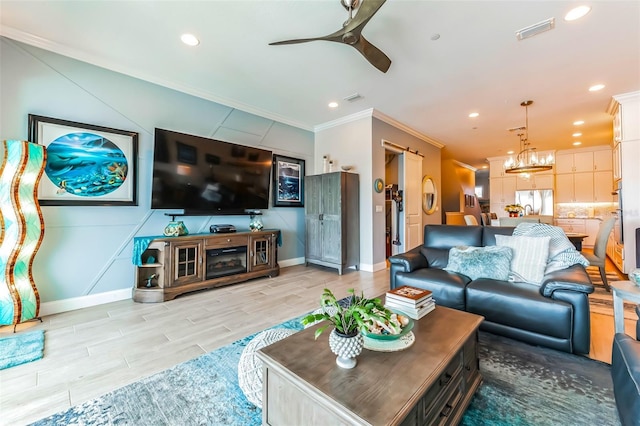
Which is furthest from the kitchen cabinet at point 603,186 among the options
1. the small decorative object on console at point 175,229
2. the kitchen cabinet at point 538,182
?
the small decorative object on console at point 175,229

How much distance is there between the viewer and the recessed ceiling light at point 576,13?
229cm

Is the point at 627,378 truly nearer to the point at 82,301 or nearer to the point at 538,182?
the point at 82,301

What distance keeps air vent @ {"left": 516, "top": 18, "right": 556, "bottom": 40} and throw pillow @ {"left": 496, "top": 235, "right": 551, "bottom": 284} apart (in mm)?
2033

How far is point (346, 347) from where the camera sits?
1.10 metres

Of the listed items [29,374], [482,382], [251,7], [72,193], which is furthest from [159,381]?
[251,7]

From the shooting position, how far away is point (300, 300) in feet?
10.6

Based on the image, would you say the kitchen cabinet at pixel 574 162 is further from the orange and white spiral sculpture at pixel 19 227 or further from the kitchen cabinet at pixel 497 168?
the orange and white spiral sculpture at pixel 19 227

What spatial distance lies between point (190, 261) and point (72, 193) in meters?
1.46

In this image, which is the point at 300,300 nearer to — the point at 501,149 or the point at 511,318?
the point at 511,318

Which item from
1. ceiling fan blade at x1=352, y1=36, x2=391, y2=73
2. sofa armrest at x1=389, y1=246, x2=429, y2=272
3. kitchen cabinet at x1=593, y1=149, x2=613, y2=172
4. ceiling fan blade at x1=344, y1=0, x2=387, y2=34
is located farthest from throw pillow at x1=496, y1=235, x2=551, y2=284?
kitchen cabinet at x1=593, y1=149, x2=613, y2=172

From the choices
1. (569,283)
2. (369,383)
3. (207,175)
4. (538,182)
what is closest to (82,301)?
(207,175)

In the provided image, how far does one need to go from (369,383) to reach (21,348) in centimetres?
282

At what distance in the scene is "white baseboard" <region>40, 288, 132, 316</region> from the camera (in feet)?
9.16

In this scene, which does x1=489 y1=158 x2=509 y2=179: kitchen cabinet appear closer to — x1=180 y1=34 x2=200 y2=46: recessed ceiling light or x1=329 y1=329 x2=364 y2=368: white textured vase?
x1=180 y1=34 x2=200 y2=46: recessed ceiling light
